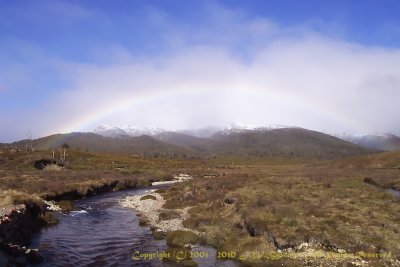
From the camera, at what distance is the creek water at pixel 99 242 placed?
2780 centimetres

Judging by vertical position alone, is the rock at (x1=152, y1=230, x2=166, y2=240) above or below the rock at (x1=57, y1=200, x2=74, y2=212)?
below

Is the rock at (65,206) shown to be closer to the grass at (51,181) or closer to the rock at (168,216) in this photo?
the grass at (51,181)

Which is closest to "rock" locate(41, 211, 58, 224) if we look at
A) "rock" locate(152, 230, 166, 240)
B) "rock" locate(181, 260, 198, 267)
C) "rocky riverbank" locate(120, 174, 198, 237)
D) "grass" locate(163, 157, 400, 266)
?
"rocky riverbank" locate(120, 174, 198, 237)

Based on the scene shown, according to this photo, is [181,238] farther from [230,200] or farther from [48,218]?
[48,218]

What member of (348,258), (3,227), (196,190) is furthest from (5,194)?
(348,258)

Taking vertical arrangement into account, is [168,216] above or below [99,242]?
above

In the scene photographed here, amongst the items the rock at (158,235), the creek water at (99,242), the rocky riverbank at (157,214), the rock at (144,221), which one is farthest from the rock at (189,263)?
the rock at (144,221)

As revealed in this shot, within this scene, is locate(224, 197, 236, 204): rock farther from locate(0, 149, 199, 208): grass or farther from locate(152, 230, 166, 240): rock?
locate(0, 149, 199, 208): grass

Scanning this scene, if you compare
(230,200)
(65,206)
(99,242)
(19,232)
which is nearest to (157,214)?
(230,200)

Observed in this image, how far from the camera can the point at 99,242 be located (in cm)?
3362

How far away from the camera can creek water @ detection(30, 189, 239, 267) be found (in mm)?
27797

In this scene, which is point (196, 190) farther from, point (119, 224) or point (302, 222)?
point (302, 222)

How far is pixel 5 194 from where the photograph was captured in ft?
136

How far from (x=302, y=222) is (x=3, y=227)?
71.9ft
